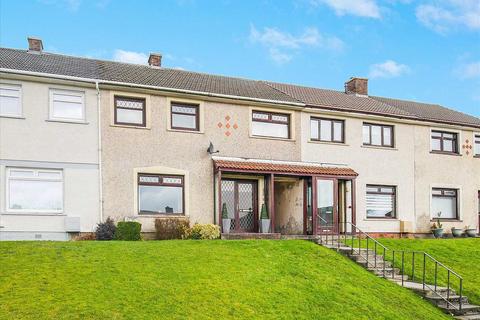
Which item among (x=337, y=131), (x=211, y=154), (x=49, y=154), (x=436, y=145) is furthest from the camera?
(x=436, y=145)

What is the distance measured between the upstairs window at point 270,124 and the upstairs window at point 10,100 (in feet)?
29.5

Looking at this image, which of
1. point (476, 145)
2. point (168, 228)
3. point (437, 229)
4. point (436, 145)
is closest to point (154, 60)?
point (168, 228)

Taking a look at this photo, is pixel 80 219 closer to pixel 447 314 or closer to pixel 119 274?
pixel 119 274

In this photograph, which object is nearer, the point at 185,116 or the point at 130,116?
the point at 130,116

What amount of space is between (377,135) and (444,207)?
5.01m

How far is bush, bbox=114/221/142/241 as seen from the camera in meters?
17.5

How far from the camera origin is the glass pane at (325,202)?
824 inches

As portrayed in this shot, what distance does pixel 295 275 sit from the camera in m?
13.5

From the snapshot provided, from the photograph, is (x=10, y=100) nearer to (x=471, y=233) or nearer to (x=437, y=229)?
(x=437, y=229)

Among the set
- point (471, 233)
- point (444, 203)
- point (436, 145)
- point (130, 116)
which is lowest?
point (471, 233)

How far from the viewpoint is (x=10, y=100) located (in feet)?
58.4

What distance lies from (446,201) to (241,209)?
429 inches

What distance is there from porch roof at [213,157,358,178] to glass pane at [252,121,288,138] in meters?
1.22

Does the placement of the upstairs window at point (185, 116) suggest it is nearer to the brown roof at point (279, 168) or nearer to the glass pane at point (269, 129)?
the brown roof at point (279, 168)
